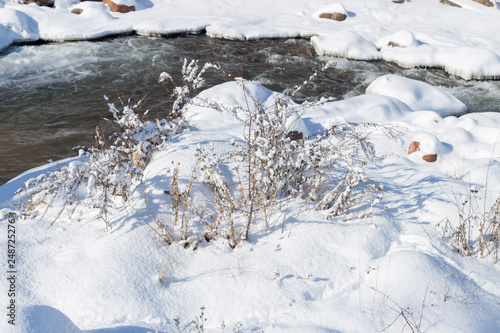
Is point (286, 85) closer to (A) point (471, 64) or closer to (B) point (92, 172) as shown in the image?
(A) point (471, 64)

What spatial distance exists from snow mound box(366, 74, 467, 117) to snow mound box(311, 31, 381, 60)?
8.01 feet

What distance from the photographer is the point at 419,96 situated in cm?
706

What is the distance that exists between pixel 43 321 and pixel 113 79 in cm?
671

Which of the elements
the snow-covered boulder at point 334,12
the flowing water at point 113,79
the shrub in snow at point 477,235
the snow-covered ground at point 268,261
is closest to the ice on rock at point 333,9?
the snow-covered boulder at point 334,12

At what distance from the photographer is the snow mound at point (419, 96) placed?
6.95m

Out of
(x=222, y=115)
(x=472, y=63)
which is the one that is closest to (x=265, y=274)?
(x=222, y=115)

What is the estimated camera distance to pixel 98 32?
33.7ft

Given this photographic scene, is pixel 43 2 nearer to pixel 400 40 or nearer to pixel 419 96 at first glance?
pixel 400 40

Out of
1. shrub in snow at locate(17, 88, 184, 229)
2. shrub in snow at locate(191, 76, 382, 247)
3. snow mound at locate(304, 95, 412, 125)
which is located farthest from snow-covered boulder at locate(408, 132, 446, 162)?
shrub in snow at locate(17, 88, 184, 229)

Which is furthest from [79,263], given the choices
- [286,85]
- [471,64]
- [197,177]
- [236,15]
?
[236,15]

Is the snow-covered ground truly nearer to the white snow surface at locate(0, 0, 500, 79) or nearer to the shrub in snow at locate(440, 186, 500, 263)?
the shrub in snow at locate(440, 186, 500, 263)

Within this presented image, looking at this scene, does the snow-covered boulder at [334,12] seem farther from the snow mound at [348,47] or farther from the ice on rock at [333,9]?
the snow mound at [348,47]

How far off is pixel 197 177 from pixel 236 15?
9.35 metres

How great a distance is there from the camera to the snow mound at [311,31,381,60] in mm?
9625
